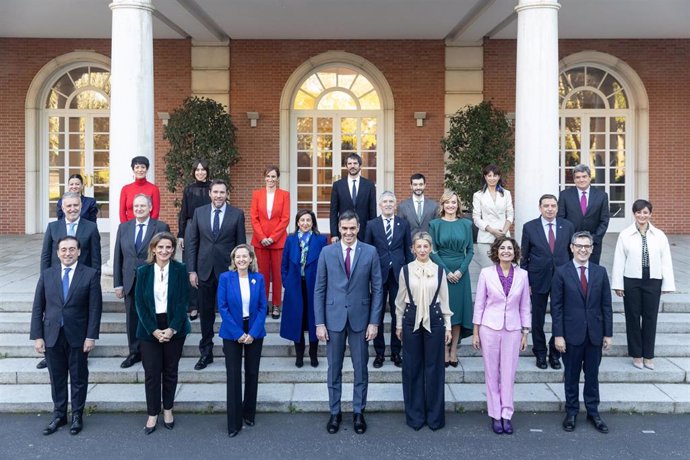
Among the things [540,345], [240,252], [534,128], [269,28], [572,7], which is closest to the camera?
[240,252]

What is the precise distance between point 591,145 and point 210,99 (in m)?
8.57

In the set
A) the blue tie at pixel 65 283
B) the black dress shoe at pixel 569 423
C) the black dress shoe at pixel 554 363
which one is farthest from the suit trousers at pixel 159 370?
the black dress shoe at pixel 554 363

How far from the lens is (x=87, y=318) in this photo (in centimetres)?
506

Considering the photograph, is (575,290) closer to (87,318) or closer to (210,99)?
(87,318)

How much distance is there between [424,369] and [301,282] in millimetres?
1534

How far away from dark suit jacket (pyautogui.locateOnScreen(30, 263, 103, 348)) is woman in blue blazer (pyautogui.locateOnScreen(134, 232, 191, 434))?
1.51 ft

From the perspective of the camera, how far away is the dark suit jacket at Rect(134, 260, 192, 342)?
15.7 feet

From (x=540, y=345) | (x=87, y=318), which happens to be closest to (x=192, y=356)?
(x=87, y=318)

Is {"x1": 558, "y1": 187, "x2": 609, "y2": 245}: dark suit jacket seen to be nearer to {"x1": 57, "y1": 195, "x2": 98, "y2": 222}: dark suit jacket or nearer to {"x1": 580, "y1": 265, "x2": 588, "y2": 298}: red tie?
{"x1": 580, "y1": 265, "x2": 588, "y2": 298}: red tie

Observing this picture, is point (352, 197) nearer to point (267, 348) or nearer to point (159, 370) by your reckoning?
point (267, 348)

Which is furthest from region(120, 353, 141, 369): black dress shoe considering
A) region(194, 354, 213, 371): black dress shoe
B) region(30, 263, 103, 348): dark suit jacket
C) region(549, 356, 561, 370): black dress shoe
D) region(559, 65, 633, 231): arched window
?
region(559, 65, 633, 231): arched window

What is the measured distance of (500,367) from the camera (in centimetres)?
502

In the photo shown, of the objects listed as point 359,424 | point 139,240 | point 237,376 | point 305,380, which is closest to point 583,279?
point 359,424

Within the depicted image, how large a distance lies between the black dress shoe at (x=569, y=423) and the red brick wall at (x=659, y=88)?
9780 mm
